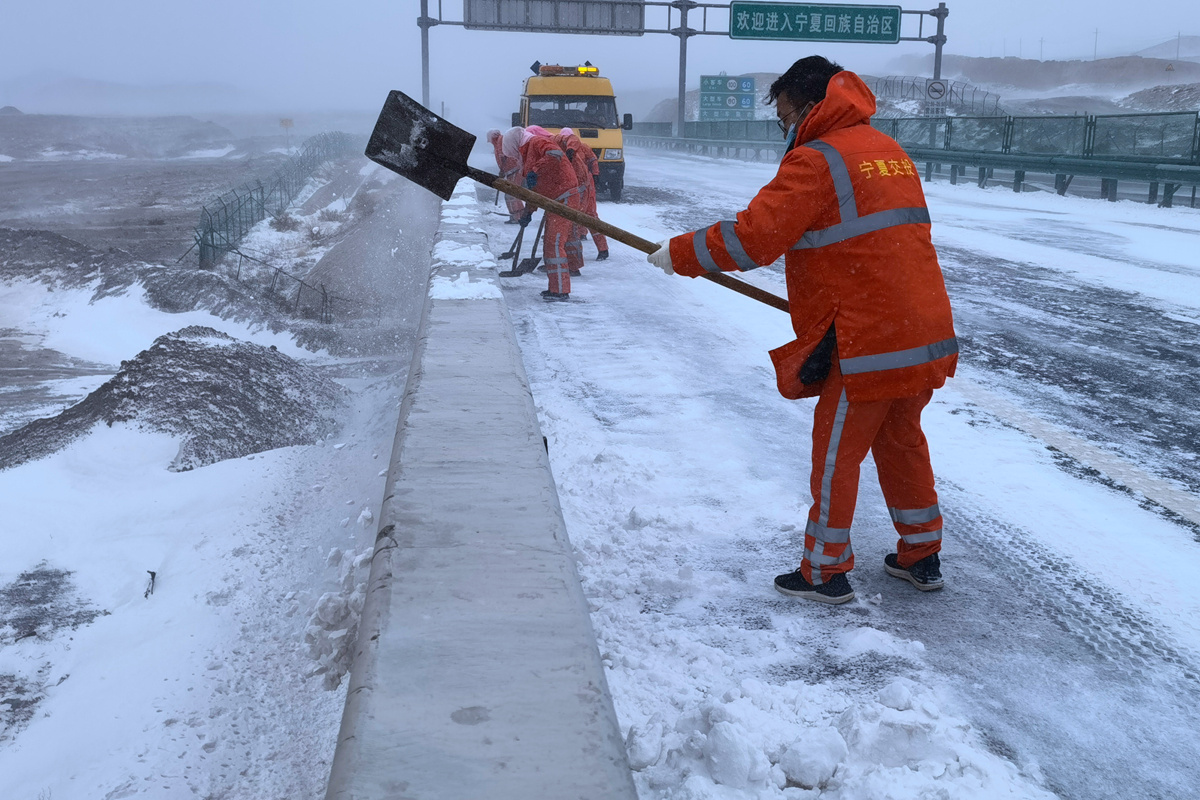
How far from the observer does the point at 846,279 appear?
302 centimetres

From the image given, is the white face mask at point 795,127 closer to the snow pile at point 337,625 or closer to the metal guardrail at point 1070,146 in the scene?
the snow pile at point 337,625

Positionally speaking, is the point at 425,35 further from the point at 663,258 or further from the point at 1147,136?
the point at 663,258

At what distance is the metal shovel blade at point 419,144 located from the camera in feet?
14.5

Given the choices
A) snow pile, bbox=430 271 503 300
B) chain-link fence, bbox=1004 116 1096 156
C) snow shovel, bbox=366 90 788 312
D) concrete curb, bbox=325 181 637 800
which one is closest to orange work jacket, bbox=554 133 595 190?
snow pile, bbox=430 271 503 300

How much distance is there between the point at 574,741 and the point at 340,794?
18.3 inches

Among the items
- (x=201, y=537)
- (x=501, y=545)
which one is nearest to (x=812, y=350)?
(x=501, y=545)

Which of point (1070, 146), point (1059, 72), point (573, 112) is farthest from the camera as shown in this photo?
point (1059, 72)

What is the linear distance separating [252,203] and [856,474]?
20161mm

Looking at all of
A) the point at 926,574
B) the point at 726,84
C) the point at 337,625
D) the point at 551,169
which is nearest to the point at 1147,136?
the point at 551,169

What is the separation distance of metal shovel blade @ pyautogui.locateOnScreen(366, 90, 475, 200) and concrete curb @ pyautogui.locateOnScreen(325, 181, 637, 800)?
1.22 metres

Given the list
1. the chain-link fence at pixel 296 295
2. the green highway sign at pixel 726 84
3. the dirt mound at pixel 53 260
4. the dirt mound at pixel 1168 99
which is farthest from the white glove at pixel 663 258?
the dirt mound at pixel 1168 99

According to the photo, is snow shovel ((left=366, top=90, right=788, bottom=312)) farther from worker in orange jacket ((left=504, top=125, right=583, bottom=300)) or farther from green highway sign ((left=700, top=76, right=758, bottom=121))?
green highway sign ((left=700, top=76, right=758, bottom=121))

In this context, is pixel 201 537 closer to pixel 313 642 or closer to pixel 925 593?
pixel 313 642

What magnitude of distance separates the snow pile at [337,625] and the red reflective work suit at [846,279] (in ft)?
5.17
